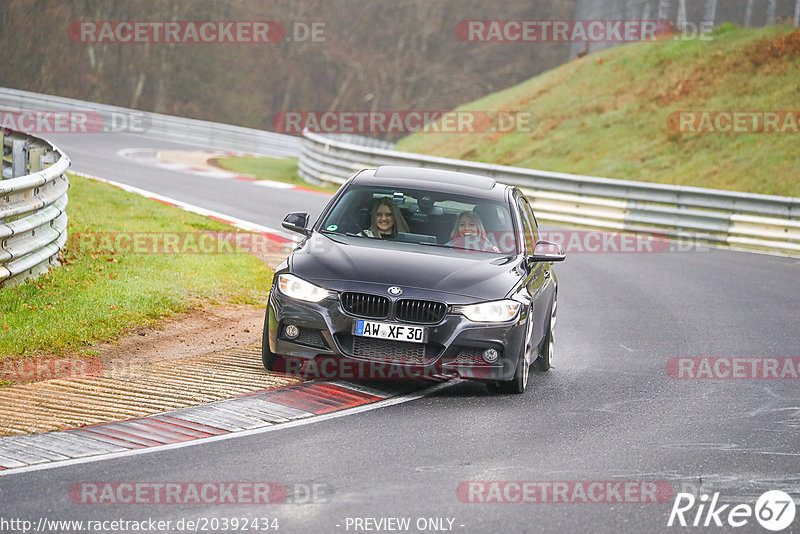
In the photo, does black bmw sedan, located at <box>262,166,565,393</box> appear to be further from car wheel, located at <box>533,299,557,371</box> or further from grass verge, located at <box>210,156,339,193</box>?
grass verge, located at <box>210,156,339,193</box>

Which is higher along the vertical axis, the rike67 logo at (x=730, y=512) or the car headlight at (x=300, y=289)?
the car headlight at (x=300, y=289)

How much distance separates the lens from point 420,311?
840cm

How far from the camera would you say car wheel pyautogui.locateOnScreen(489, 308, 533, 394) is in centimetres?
881

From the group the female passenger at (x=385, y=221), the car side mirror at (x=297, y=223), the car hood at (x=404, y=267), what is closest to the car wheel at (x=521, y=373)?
the car hood at (x=404, y=267)

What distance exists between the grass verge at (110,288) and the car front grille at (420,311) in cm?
271

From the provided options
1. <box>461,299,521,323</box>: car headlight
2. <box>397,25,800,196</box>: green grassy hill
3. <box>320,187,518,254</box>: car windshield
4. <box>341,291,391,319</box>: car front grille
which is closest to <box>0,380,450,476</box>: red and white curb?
<box>341,291,391,319</box>: car front grille

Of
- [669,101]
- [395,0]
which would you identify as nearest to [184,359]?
[669,101]

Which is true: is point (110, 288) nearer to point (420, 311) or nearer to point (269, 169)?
point (420, 311)

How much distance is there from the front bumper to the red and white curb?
269 mm

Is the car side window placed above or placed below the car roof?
below

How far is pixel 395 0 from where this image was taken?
2886 inches

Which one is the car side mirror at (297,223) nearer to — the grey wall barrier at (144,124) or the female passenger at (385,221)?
the female passenger at (385,221)

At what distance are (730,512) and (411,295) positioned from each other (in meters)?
3.02

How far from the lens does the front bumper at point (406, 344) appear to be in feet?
27.4
